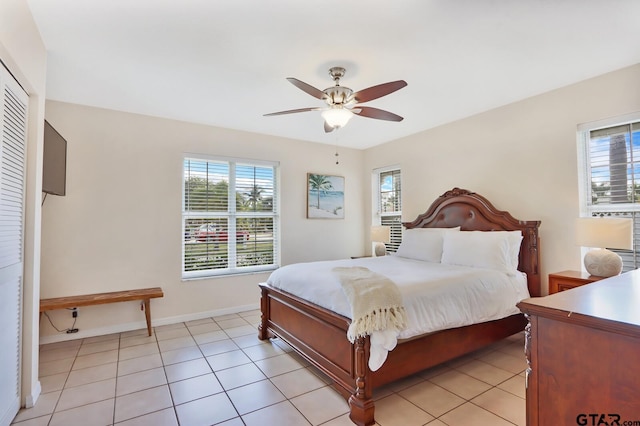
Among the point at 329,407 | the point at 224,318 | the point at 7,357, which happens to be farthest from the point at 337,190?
the point at 7,357

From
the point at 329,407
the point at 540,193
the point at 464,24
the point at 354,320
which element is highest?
the point at 464,24

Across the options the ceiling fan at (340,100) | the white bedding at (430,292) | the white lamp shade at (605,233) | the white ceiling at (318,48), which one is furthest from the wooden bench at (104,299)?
the white lamp shade at (605,233)

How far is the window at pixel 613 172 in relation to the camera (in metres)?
2.79

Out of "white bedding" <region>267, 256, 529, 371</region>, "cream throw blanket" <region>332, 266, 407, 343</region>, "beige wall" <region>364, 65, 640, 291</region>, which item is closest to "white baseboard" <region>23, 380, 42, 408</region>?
"white bedding" <region>267, 256, 529, 371</region>

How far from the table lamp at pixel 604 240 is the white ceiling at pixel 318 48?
136cm

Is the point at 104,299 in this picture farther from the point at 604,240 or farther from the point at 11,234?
the point at 604,240

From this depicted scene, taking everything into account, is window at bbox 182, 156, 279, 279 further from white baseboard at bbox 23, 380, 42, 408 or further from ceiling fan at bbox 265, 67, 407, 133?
ceiling fan at bbox 265, 67, 407, 133

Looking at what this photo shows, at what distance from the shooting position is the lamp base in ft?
Result: 8.50

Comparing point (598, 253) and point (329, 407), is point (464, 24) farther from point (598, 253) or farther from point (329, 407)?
point (329, 407)

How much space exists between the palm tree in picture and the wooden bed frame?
2.08m

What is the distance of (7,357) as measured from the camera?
1889 millimetres

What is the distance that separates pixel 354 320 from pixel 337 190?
354cm

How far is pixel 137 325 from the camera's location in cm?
371

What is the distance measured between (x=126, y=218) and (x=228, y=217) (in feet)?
4.05
